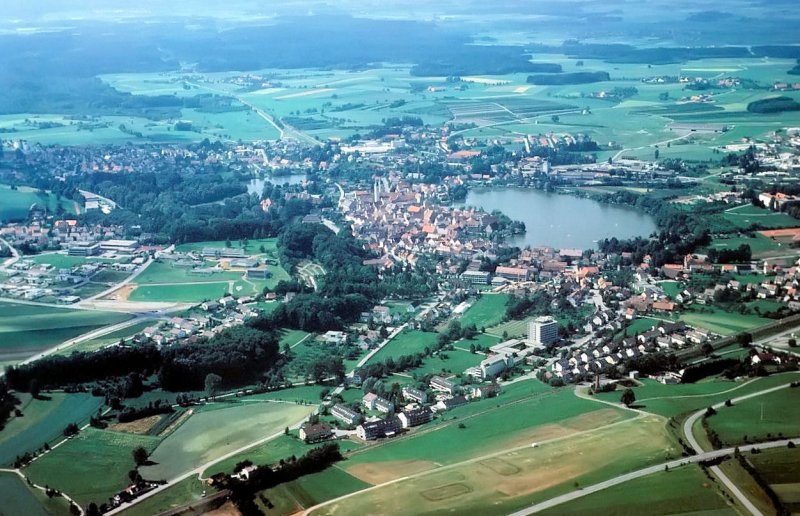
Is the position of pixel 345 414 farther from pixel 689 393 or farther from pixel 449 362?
pixel 689 393

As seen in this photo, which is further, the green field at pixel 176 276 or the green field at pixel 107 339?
the green field at pixel 176 276

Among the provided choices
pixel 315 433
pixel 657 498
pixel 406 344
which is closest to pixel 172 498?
pixel 315 433

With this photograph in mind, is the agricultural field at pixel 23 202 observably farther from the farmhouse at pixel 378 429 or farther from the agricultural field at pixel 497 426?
the agricultural field at pixel 497 426

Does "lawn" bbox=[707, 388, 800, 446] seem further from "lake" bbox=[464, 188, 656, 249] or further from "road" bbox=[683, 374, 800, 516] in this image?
"lake" bbox=[464, 188, 656, 249]

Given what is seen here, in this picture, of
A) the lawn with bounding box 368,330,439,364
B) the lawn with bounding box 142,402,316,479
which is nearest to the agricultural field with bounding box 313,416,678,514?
the lawn with bounding box 142,402,316,479

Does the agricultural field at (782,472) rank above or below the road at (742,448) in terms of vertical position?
above

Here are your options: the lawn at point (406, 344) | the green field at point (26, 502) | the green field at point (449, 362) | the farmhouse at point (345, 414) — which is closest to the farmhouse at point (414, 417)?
the farmhouse at point (345, 414)
